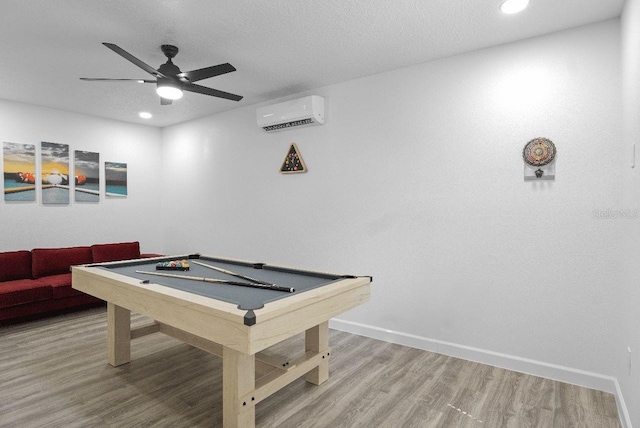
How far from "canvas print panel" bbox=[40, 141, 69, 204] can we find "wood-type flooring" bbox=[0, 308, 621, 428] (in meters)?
2.29

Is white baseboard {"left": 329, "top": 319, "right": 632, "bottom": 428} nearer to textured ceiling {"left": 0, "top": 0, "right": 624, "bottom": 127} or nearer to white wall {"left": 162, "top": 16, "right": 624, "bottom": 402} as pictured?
white wall {"left": 162, "top": 16, "right": 624, "bottom": 402}

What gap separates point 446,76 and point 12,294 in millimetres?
4828

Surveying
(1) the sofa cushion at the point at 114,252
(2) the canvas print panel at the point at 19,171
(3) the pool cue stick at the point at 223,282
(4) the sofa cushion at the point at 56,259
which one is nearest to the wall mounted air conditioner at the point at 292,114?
(3) the pool cue stick at the point at 223,282

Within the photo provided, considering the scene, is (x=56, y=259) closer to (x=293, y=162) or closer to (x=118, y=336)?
(x=118, y=336)

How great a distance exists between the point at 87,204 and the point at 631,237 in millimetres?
6018

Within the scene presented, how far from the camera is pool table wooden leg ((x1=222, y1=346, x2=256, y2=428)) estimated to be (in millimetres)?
1897

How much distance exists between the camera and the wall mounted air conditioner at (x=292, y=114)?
378cm

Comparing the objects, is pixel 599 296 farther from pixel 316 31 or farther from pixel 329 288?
pixel 316 31

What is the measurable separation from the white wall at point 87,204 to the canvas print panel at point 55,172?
0.07 metres

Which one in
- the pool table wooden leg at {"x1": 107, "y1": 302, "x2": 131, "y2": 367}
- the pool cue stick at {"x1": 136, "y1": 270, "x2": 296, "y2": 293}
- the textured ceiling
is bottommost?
the pool table wooden leg at {"x1": 107, "y1": 302, "x2": 131, "y2": 367}

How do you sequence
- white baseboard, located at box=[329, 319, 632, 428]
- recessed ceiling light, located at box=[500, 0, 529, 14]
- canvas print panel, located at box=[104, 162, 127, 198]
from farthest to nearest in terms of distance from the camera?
1. canvas print panel, located at box=[104, 162, 127, 198]
2. white baseboard, located at box=[329, 319, 632, 428]
3. recessed ceiling light, located at box=[500, 0, 529, 14]

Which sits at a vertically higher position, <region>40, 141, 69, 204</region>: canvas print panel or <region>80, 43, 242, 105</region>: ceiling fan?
<region>80, 43, 242, 105</region>: ceiling fan

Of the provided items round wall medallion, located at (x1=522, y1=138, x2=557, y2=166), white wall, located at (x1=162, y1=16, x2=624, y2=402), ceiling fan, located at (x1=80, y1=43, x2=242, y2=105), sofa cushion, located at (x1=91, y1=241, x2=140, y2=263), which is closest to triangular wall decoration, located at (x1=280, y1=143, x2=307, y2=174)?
white wall, located at (x1=162, y1=16, x2=624, y2=402)

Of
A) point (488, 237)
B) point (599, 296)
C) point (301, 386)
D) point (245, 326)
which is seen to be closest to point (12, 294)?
point (301, 386)
